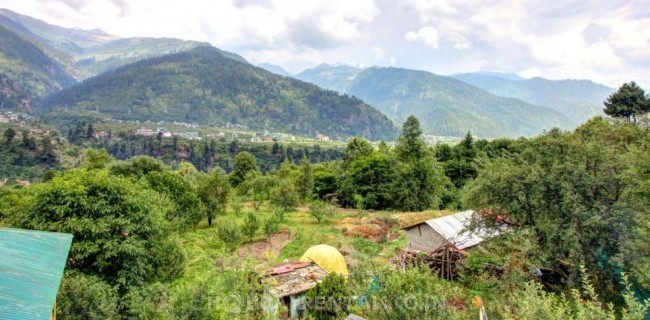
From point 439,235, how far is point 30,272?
21117 millimetres

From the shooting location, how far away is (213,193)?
1528 inches

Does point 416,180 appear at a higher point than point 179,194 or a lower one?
lower

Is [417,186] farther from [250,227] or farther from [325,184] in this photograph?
[250,227]

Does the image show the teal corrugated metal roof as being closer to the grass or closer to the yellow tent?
the grass

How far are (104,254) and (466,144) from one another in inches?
2209

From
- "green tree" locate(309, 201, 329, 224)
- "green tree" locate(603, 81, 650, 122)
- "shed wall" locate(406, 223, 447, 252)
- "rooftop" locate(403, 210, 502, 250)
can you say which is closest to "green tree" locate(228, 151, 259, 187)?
"green tree" locate(309, 201, 329, 224)

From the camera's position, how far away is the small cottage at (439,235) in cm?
2359

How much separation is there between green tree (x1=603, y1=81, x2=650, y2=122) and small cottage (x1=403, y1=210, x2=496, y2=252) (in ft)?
111

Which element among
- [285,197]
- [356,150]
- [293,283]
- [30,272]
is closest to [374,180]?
[356,150]

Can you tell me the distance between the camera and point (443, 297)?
11.2 metres

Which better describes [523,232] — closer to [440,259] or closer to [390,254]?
[440,259]

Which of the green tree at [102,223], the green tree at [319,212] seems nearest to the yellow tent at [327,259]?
the green tree at [102,223]

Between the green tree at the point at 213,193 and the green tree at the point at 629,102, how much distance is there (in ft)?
156

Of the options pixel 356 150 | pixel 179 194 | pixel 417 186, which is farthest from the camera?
pixel 356 150
